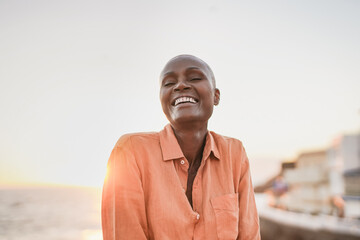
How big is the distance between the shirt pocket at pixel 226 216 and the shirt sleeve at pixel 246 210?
0.13 m

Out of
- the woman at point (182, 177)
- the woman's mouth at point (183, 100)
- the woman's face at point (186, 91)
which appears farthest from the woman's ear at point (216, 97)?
the woman's mouth at point (183, 100)

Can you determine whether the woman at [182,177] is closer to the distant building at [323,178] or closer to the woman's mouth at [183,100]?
the woman's mouth at [183,100]

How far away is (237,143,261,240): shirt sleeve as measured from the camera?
192 centimetres

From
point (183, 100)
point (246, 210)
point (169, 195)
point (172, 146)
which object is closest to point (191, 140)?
point (172, 146)

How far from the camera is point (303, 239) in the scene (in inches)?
826

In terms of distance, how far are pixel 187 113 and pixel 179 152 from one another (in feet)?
0.77

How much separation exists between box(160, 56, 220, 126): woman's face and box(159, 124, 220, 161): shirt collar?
89 mm

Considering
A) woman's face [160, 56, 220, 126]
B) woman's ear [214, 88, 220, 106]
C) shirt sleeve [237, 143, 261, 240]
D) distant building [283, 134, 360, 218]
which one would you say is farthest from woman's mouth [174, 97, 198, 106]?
distant building [283, 134, 360, 218]

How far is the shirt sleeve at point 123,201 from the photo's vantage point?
1.62 meters

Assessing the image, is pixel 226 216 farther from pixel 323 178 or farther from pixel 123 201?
pixel 323 178

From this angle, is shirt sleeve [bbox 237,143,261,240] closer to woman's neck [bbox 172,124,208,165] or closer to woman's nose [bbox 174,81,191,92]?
woman's neck [bbox 172,124,208,165]

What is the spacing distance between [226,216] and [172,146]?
0.50 meters

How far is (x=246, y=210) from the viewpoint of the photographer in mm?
1974

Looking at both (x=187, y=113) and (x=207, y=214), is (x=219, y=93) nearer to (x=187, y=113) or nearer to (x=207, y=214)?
(x=187, y=113)
